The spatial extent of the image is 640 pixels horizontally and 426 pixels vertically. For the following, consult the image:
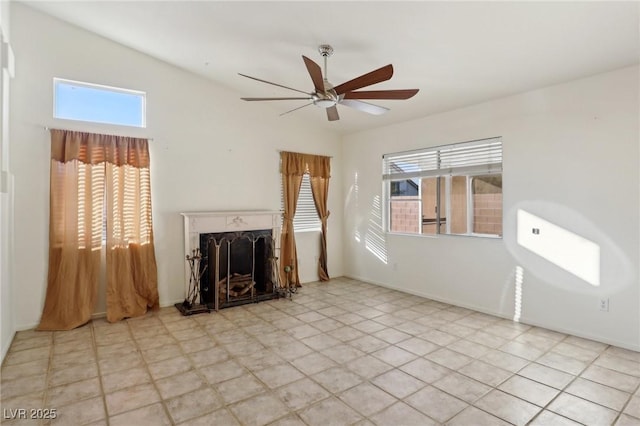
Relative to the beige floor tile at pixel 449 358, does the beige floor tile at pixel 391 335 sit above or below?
above

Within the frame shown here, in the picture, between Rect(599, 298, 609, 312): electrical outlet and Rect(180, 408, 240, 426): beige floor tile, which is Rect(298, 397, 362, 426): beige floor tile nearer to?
Rect(180, 408, 240, 426): beige floor tile

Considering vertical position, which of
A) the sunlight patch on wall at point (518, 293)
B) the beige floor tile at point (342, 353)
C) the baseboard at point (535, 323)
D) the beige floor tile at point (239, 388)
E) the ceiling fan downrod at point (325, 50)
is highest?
the ceiling fan downrod at point (325, 50)

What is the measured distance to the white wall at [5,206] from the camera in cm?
311

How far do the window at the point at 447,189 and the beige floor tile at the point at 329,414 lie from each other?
3.07 m

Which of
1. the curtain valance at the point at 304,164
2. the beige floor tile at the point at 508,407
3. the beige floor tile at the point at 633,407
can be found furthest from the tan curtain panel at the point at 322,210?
the beige floor tile at the point at 633,407

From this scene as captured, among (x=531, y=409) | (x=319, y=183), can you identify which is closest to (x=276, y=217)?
(x=319, y=183)

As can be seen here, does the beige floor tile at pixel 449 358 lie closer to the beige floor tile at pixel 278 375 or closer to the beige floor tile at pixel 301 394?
the beige floor tile at pixel 301 394

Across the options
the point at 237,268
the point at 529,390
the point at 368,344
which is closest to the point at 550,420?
the point at 529,390

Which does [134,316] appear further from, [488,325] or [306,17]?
[488,325]

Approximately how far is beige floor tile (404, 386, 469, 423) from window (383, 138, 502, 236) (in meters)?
2.50

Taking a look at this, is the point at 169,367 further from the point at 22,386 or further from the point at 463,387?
the point at 463,387

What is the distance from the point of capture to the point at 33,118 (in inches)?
148

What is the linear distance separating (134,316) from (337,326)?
2.55 meters

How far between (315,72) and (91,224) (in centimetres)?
326
